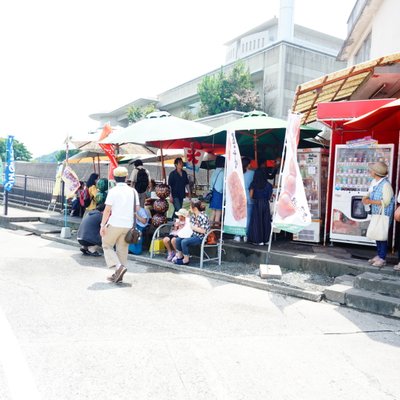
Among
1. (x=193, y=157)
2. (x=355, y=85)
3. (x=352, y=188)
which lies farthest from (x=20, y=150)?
(x=352, y=188)

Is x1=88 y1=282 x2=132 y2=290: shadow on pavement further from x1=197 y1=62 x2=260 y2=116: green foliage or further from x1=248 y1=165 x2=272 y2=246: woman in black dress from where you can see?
x1=197 y1=62 x2=260 y2=116: green foliage

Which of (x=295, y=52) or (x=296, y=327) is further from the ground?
(x=295, y=52)

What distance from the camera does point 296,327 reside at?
4.81 metres

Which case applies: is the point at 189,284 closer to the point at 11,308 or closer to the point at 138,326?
the point at 138,326

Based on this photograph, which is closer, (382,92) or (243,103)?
(382,92)

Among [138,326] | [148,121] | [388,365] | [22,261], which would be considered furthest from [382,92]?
[22,261]

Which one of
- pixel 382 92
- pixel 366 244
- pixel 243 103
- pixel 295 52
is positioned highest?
pixel 295 52

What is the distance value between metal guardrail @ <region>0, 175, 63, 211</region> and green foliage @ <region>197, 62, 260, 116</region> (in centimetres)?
1916

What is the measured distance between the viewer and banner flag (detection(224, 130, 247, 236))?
733 cm

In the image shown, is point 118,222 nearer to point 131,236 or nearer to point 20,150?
point 131,236

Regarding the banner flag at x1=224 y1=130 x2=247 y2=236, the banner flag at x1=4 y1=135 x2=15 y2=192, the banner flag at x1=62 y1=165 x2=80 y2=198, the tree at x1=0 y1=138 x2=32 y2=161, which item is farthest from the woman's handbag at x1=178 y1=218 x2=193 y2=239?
the tree at x1=0 y1=138 x2=32 y2=161

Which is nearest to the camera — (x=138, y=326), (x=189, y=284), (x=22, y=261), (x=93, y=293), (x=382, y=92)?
(x=138, y=326)

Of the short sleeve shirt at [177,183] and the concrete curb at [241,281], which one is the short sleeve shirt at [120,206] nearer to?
the concrete curb at [241,281]

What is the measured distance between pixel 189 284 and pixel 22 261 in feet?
11.7
